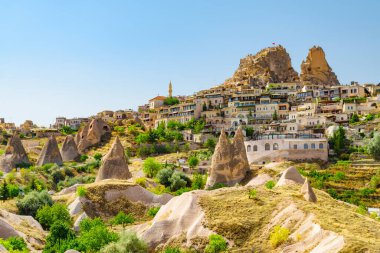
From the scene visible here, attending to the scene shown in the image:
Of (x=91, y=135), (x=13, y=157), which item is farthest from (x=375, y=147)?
(x=91, y=135)

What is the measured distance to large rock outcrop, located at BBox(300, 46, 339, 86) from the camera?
11019 centimetres

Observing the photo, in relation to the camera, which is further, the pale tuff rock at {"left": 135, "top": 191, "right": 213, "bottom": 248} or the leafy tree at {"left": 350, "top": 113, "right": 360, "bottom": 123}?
the leafy tree at {"left": 350, "top": 113, "right": 360, "bottom": 123}

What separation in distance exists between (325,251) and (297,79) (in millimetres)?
91831

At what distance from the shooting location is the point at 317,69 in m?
113

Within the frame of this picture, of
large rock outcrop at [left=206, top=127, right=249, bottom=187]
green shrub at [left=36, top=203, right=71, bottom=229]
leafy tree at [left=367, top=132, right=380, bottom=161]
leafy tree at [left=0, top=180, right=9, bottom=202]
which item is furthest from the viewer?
leafy tree at [left=367, top=132, right=380, bottom=161]

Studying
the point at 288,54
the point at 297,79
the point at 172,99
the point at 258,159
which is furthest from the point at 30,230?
the point at 288,54

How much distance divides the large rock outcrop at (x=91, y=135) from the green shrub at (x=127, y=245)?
5047cm

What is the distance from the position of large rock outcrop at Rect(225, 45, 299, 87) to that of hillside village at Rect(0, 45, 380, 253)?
1.34 feet

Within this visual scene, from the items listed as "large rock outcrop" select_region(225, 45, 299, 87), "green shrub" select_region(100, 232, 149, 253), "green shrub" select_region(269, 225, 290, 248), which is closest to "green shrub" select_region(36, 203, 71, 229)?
"green shrub" select_region(100, 232, 149, 253)

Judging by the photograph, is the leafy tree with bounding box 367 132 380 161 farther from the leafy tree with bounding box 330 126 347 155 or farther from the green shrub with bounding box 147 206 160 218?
the green shrub with bounding box 147 206 160 218

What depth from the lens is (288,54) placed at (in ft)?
390

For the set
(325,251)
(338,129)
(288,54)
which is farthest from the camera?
(288,54)

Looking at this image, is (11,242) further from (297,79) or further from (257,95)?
(297,79)

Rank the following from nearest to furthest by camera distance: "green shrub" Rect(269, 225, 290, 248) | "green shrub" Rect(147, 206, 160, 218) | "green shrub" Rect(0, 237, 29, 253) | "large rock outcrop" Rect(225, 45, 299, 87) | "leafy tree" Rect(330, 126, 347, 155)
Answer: "green shrub" Rect(269, 225, 290, 248) < "green shrub" Rect(0, 237, 29, 253) < "green shrub" Rect(147, 206, 160, 218) < "leafy tree" Rect(330, 126, 347, 155) < "large rock outcrop" Rect(225, 45, 299, 87)
